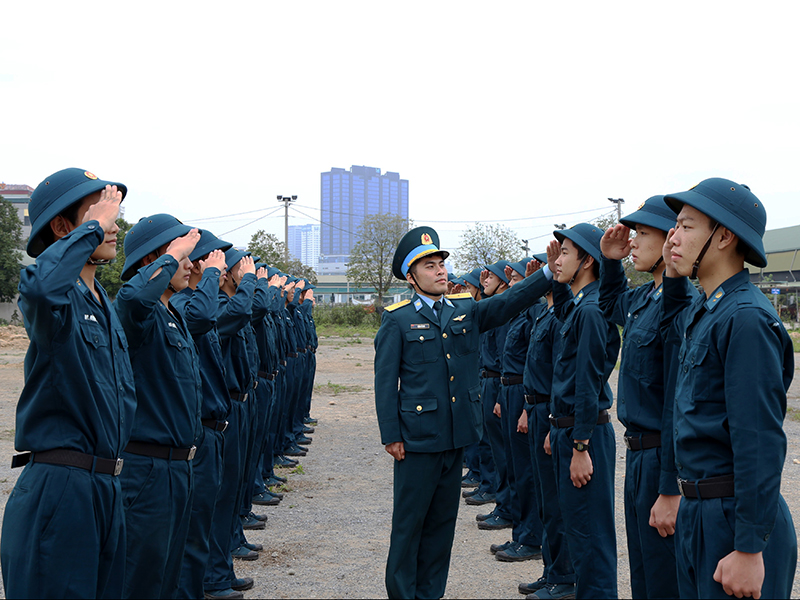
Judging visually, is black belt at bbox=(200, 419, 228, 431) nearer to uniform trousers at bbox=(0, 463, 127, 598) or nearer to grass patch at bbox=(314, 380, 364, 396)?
uniform trousers at bbox=(0, 463, 127, 598)

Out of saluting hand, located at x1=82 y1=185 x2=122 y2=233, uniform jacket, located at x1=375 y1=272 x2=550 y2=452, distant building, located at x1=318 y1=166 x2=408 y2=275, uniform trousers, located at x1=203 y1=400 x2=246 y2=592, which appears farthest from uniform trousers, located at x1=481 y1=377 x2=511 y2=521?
distant building, located at x1=318 y1=166 x2=408 y2=275

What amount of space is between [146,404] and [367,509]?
3965 mm

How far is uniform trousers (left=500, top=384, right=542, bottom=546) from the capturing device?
5.72 metres

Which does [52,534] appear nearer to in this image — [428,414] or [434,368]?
[428,414]

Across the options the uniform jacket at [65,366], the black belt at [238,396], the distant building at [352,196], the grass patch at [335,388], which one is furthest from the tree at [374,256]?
the distant building at [352,196]

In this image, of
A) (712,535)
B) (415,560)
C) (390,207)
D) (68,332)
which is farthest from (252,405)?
(390,207)

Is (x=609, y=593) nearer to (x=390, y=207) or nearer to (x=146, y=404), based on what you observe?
(x=146, y=404)

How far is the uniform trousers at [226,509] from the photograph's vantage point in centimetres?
483

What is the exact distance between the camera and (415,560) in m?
4.22

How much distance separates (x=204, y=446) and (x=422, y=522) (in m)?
1.48

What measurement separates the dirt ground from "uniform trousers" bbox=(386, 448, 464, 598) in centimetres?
63

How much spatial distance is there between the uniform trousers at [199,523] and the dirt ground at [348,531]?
2.26ft

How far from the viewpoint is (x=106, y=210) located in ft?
9.16

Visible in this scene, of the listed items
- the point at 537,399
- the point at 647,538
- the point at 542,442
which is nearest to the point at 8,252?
the point at 537,399
